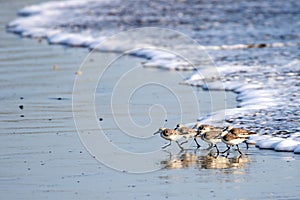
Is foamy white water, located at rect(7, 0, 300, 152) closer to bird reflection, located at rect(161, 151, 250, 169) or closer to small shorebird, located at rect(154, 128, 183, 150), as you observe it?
bird reflection, located at rect(161, 151, 250, 169)

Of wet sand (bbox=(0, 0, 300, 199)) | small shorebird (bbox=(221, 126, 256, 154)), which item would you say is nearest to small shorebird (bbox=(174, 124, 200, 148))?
wet sand (bbox=(0, 0, 300, 199))

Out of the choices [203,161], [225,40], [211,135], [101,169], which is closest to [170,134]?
[211,135]

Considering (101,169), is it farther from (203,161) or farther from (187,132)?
(187,132)

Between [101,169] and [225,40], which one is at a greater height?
[225,40]

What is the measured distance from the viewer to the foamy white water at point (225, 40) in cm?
1059

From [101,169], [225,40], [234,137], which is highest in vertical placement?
[225,40]

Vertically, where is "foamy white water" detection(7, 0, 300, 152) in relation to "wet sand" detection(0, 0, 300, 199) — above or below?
above

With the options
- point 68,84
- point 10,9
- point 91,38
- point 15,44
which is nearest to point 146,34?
point 91,38

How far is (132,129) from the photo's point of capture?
32.7 ft

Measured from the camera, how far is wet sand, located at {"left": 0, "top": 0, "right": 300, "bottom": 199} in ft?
23.9

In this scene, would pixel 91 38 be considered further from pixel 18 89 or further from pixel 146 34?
pixel 18 89

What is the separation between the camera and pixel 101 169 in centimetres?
820

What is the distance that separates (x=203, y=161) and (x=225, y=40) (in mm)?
9303

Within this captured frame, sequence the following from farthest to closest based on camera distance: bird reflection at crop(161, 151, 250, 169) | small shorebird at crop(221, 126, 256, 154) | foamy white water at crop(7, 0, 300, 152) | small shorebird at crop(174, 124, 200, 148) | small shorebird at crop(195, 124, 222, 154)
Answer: foamy white water at crop(7, 0, 300, 152)
small shorebird at crop(174, 124, 200, 148)
small shorebird at crop(195, 124, 222, 154)
small shorebird at crop(221, 126, 256, 154)
bird reflection at crop(161, 151, 250, 169)
